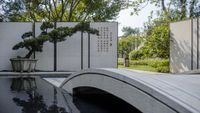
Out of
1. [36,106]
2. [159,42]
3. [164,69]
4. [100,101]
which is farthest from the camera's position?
[159,42]

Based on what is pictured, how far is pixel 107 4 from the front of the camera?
925 inches

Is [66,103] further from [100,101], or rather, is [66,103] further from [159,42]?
[159,42]

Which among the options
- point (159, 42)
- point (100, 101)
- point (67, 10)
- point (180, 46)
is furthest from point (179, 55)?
point (67, 10)

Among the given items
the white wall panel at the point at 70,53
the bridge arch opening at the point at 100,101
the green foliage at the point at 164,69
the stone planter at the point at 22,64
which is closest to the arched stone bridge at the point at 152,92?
the bridge arch opening at the point at 100,101

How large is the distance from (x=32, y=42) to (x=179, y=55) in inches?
233

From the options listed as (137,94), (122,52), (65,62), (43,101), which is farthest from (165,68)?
(122,52)

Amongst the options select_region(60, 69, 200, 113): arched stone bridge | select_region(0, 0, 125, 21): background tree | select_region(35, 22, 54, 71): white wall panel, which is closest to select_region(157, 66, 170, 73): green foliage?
select_region(35, 22, 54, 71): white wall panel

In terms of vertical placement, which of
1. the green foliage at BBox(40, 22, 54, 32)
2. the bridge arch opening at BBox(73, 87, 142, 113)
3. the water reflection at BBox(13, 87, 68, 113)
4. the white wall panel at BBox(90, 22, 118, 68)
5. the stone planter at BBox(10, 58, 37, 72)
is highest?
the green foliage at BBox(40, 22, 54, 32)

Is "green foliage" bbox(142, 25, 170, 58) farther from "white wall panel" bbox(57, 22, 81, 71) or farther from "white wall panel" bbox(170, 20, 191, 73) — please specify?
"white wall panel" bbox(57, 22, 81, 71)

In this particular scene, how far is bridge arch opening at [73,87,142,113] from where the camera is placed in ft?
17.1

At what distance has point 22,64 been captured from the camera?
14.0 metres

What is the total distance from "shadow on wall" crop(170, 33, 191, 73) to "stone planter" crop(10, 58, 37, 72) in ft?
18.7

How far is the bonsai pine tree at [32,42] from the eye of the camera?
14.4m

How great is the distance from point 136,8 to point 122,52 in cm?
2303
